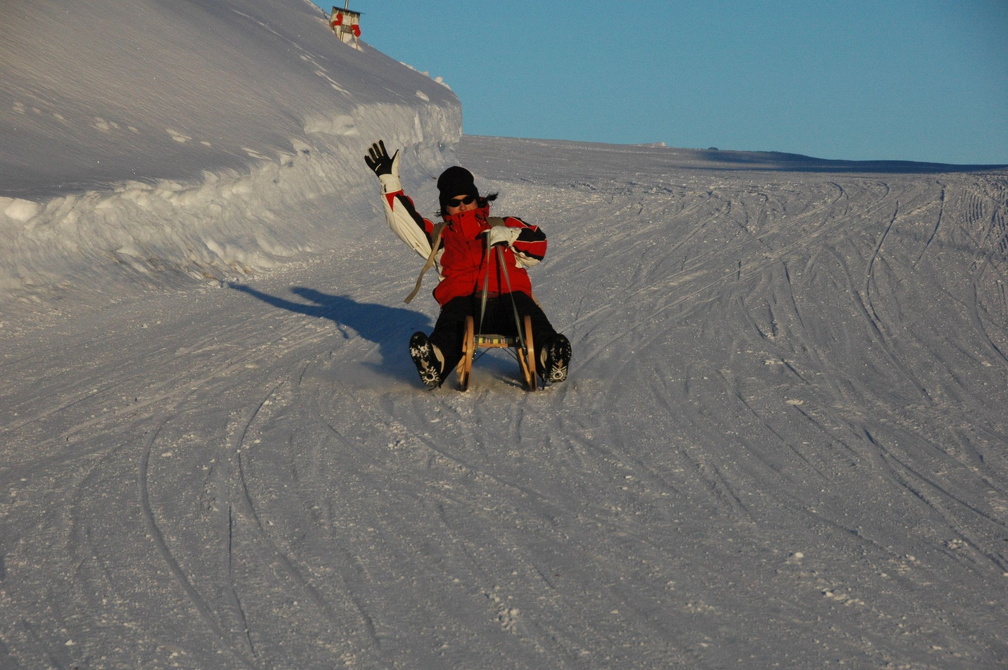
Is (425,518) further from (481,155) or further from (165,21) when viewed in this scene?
(481,155)

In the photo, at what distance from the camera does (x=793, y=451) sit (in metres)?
5.55

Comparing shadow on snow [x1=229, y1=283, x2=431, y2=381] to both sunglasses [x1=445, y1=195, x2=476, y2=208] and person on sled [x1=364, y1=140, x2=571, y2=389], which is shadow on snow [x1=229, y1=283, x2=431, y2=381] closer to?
person on sled [x1=364, y1=140, x2=571, y2=389]

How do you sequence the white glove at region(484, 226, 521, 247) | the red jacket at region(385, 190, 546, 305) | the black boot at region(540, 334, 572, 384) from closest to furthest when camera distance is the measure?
the black boot at region(540, 334, 572, 384)
the white glove at region(484, 226, 521, 247)
the red jacket at region(385, 190, 546, 305)

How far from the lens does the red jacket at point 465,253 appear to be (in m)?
7.07

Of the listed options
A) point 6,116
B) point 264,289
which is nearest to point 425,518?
Result: point 264,289

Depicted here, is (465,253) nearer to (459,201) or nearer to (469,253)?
(469,253)

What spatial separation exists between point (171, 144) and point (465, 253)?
25.8ft

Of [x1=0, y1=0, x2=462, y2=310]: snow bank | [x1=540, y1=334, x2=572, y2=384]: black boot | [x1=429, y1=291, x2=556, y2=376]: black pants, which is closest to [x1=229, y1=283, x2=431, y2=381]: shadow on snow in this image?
[x1=429, y1=291, x2=556, y2=376]: black pants

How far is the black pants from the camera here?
6793 mm

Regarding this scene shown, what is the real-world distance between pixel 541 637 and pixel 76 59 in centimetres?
1381

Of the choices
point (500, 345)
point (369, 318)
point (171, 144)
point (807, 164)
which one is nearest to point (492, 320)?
point (500, 345)

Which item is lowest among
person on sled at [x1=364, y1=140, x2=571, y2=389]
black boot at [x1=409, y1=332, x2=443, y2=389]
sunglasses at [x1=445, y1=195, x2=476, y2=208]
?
black boot at [x1=409, y1=332, x2=443, y2=389]

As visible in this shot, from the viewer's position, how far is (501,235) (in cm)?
679

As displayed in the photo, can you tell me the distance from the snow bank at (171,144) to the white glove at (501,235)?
4.25m
